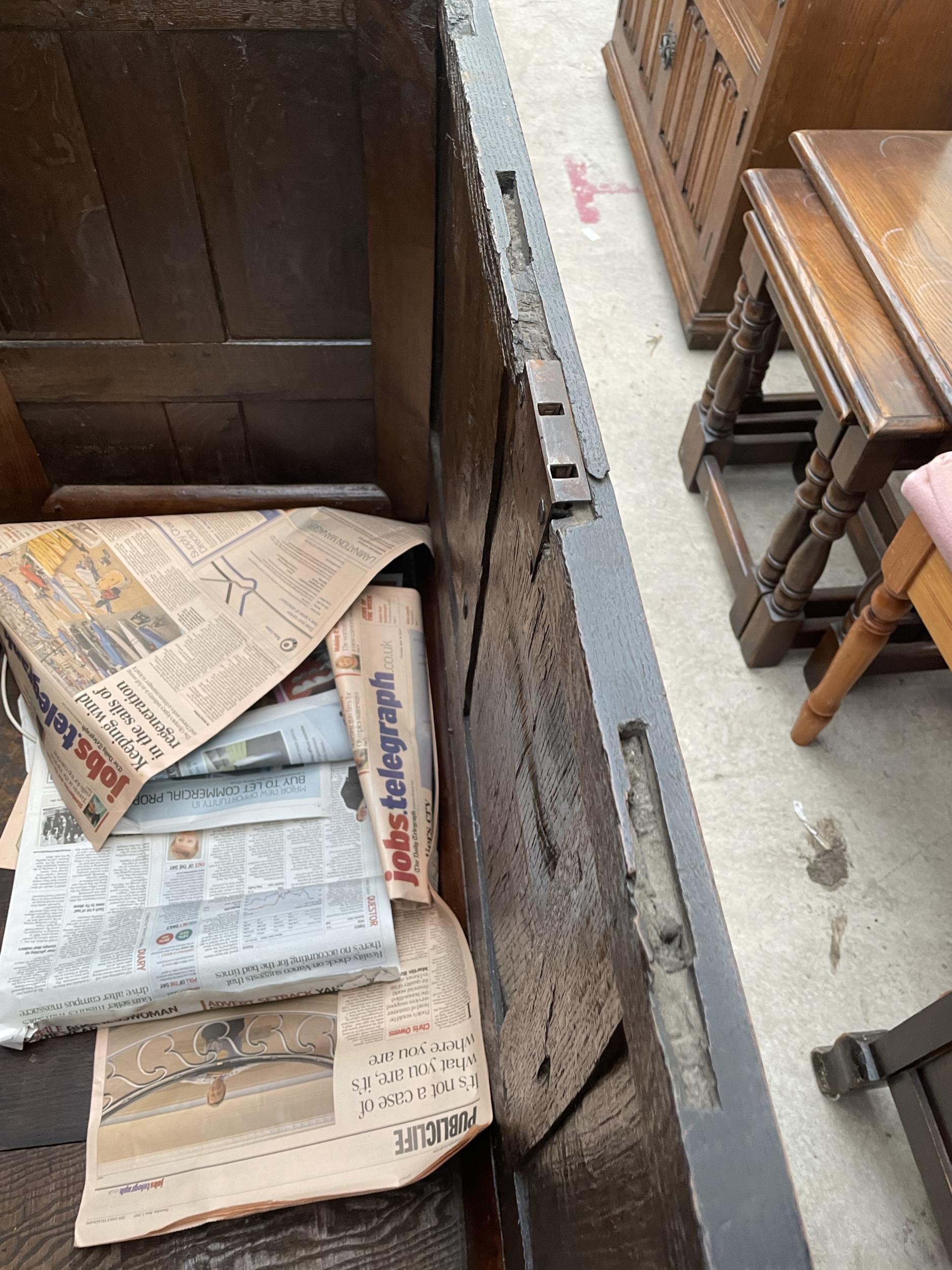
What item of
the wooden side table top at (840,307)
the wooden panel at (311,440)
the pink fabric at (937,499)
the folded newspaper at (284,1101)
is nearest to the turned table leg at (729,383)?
the wooden side table top at (840,307)

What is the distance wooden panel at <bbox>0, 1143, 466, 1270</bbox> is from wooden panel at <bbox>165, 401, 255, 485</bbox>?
0.83 m

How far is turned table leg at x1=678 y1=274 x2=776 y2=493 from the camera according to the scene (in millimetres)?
1363

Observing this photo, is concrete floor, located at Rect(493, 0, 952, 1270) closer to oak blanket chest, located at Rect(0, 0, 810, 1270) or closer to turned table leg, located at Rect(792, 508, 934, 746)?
turned table leg, located at Rect(792, 508, 934, 746)

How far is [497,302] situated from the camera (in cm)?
64

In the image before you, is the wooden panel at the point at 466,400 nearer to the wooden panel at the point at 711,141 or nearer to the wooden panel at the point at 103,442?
the wooden panel at the point at 103,442

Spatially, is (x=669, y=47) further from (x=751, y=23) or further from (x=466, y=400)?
(x=466, y=400)

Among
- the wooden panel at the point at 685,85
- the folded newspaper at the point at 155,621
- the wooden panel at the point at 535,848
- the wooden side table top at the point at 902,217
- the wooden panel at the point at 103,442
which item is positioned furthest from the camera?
the wooden panel at the point at 685,85

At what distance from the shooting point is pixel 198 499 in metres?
1.22

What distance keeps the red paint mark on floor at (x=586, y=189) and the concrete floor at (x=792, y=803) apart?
0.48 feet

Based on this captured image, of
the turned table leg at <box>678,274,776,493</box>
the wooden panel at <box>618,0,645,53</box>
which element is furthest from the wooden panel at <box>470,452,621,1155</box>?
the wooden panel at <box>618,0,645,53</box>

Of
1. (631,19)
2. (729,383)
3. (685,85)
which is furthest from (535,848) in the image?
(631,19)

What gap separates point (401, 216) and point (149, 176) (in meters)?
0.27

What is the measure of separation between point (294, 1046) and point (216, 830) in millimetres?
239

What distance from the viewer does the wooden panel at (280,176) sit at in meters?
0.84
